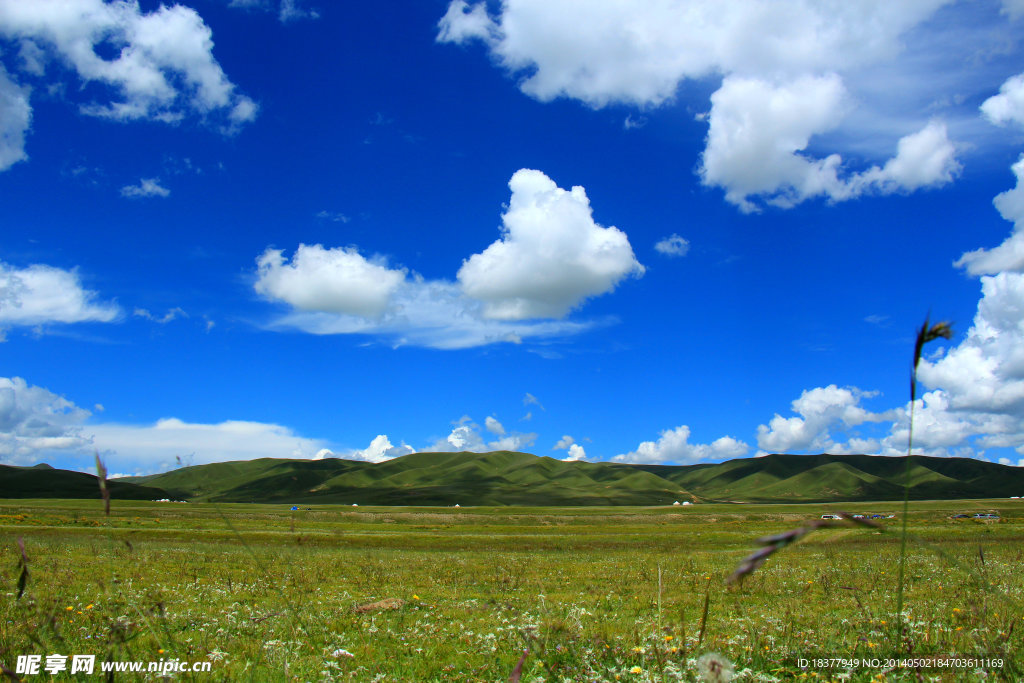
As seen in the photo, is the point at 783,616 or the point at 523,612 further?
the point at 523,612

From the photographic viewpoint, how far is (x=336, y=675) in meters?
9.09

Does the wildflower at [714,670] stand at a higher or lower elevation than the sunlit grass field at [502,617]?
higher

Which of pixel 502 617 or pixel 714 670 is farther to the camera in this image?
pixel 502 617

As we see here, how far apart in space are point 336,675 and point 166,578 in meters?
14.4

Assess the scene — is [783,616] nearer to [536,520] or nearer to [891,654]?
[891,654]

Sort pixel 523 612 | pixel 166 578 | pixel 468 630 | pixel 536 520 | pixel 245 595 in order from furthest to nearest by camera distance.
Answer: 1. pixel 536 520
2. pixel 166 578
3. pixel 245 595
4. pixel 523 612
5. pixel 468 630

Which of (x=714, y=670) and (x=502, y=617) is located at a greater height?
(x=714, y=670)

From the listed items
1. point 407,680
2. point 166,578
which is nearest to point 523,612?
point 407,680

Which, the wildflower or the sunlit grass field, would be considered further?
the sunlit grass field

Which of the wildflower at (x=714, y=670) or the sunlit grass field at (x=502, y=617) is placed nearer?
the wildflower at (x=714, y=670)

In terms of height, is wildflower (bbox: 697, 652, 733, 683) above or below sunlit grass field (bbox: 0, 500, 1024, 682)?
above

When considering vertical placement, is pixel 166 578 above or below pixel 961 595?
below

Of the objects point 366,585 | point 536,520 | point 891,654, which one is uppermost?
point 891,654

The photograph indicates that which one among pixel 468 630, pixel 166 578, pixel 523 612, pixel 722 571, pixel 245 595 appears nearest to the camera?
pixel 468 630
